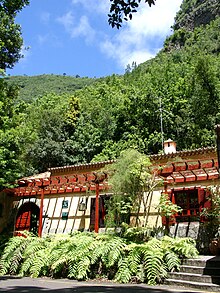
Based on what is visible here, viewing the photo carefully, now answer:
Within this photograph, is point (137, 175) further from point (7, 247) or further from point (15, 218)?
point (15, 218)

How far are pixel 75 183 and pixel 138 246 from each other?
595 cm

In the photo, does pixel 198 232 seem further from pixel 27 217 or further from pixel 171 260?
pixel 27 217

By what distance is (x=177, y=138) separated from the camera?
1323 inches

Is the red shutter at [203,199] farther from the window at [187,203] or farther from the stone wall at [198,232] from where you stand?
the stone wall at [198,232]

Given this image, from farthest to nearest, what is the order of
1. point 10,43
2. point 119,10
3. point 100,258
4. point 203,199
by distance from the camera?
1. point 10,43
2. point 203,199
3. point 100,258
4. point 119,10

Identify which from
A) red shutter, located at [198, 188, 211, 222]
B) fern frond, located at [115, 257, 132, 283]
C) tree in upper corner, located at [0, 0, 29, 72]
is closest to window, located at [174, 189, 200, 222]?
red shutter, located at [198, 188, 211, 222]

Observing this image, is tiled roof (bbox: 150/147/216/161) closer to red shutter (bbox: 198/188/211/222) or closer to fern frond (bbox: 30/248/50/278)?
red shutter (bbox: 198/188/211/222)

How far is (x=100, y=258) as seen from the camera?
10172mm

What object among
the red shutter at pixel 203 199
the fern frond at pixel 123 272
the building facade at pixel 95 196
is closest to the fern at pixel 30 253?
the building facade at pixel 95 196

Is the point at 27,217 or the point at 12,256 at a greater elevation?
the point at 27,217

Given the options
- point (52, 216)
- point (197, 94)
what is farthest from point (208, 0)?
point (52, 216)

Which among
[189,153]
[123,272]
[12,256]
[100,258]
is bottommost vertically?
[123,272]

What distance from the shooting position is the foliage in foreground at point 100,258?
9188 millimetres

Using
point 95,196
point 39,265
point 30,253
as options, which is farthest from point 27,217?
point 39,265
